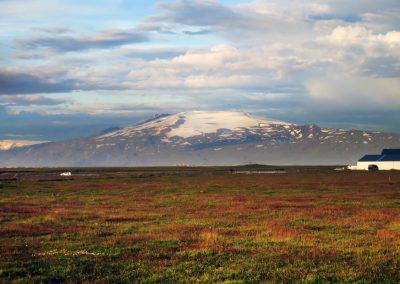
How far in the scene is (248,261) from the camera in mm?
23219

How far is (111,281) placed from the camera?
64.5 ft

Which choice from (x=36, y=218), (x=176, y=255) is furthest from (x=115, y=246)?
(x=36, y=218)

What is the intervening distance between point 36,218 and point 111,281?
23644 millimetres

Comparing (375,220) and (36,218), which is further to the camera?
(36,218)

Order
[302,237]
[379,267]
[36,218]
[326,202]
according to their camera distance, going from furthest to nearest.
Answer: [326,202]
[36,218]
[302,237]
[379,267]

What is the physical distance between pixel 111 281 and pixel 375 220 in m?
24.5

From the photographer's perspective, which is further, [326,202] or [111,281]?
[326,202]

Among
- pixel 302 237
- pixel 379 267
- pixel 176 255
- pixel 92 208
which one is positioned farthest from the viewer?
pixel 92 208

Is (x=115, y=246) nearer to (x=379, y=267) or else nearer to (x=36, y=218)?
(x=379, y=267)

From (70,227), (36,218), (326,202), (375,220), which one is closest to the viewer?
(70,227)

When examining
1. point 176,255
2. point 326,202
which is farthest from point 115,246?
point 326,202

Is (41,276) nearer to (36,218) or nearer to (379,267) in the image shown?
(379,267)

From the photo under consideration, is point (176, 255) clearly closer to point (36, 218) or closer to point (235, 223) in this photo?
point (235, 223)

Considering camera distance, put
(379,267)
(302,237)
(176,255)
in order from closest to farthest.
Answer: (379,267), (176,255), (302,237)
